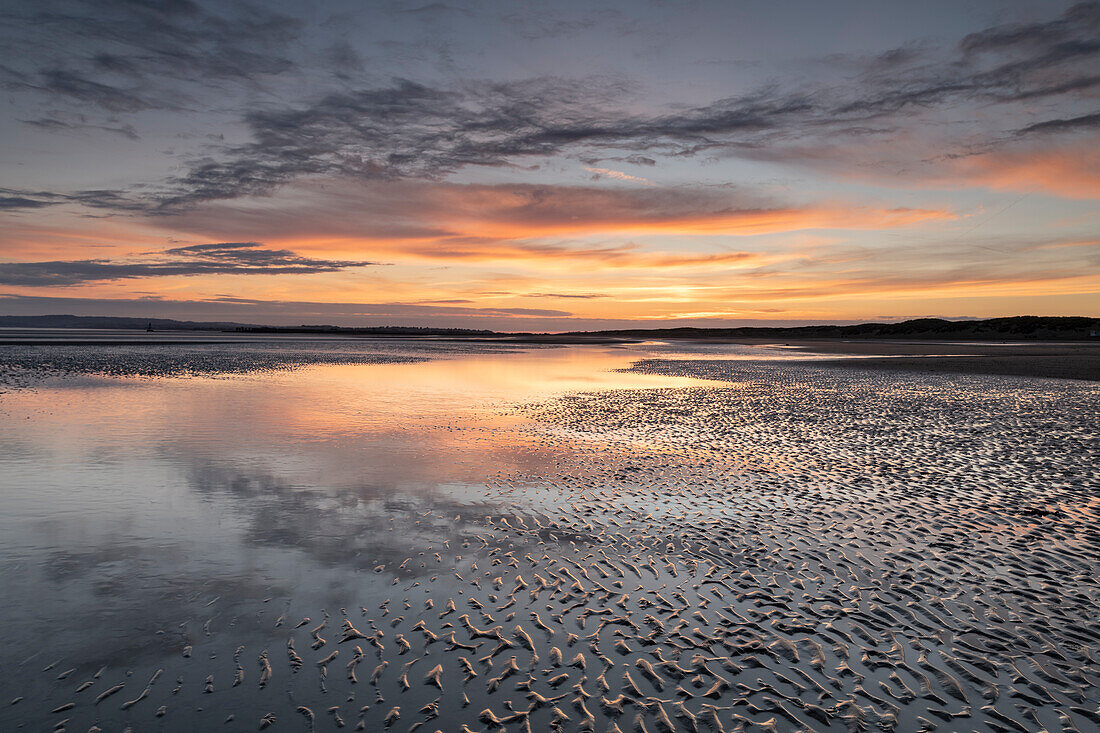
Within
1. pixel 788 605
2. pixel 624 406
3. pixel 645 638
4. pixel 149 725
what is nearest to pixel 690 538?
pixel 788 605

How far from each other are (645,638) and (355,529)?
5.79 m

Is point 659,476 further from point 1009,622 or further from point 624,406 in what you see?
point 624,406

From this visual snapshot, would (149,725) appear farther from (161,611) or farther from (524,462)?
(524,462)

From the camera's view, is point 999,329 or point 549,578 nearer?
point 549,578

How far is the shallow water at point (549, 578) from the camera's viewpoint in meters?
5.92

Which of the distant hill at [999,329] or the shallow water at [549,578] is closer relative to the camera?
the shallow water at [549,578]

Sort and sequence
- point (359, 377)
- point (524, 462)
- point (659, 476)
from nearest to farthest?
point (659, 476)
point (524, 462)
point (359, 377)

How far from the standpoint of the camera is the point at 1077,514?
11.6 m

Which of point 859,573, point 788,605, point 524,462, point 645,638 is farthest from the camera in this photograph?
point 524,462

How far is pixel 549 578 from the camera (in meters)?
8.83

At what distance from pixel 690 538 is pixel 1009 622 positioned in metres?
4.45

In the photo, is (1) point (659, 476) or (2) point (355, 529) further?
(1) point (659, 476)

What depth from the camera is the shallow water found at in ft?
19.4

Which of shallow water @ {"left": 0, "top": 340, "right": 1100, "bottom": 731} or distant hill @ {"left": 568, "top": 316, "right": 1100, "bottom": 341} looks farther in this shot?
distant hill @ {"left": 568, "top": 316, "right": 1100, "bottom": 341}
